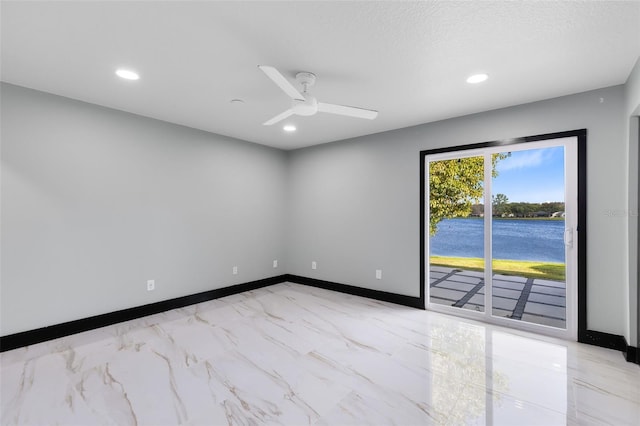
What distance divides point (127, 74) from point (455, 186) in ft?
12.1

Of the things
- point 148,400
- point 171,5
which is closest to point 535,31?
point 171,5

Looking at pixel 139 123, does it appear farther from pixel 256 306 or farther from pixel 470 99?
pixel 470 99

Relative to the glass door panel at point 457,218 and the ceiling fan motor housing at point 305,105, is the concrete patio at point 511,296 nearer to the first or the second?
the glass door panel at point 457,218

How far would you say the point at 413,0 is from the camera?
5.16ft

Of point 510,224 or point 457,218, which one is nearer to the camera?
point 510,224

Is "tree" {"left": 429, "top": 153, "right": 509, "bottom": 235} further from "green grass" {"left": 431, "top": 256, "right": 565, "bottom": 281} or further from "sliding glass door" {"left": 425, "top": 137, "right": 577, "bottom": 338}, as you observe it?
"green grass" {"left": 431, "top": 256, "right": 565, "bottom": 281}

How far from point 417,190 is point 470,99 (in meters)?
1.25

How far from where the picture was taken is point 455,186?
373 centimetres

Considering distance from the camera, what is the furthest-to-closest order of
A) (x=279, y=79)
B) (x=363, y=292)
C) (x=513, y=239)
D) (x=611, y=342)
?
(x=363, y=292) < (x=513, y=239) < (x=611, y=342) < (x=279, y=79)

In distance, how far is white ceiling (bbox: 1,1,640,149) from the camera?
5.49 feet

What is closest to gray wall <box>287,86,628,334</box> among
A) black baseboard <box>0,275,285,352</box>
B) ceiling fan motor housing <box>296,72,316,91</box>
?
black baseboard <box>0,275,285,352</box>

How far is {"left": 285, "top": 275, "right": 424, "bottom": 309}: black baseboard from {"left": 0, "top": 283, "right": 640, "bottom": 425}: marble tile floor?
1.61 feet

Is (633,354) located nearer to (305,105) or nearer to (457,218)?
(457,218)

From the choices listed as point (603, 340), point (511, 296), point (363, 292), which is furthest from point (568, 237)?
point (363, 292)
